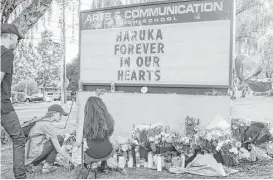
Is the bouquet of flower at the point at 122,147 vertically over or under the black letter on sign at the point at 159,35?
under

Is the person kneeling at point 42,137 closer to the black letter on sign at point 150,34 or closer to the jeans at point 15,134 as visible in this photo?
the jeans at point 15,134

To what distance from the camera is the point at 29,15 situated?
814cm

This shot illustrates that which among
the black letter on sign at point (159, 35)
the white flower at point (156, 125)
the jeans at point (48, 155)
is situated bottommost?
the jeans at point (48, 155)

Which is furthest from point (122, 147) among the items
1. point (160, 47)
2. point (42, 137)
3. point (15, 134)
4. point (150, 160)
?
point (15, 134)

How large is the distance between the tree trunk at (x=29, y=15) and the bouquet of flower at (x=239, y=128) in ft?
15.4

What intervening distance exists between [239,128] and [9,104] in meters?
4.19

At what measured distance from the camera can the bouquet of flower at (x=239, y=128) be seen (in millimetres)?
6742

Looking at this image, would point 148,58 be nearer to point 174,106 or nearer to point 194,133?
point 174,106

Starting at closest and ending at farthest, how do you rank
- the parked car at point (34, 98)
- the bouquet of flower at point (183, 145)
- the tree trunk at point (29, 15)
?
the bouquet of flower at point (183, 145) < the tree trunk at point (29, 15) < the parked car at point (34, 98)

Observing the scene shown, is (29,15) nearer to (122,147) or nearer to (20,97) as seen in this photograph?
(122,147)

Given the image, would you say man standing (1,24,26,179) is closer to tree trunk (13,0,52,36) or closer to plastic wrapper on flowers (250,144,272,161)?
tree trunk (13,0,52,36)

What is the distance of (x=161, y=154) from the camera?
6062 millimetres

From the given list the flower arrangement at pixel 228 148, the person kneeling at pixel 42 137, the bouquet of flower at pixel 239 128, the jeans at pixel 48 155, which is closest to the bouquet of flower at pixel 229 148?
the flower arrangement at pixel 228 148

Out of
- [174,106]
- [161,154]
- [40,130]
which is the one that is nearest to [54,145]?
[40,130]
